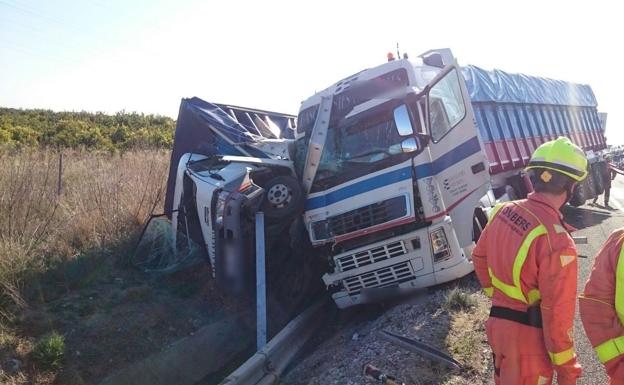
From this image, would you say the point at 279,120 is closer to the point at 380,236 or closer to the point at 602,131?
the point at 380,236

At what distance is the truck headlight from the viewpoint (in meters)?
4.88

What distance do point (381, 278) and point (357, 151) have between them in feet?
4.60

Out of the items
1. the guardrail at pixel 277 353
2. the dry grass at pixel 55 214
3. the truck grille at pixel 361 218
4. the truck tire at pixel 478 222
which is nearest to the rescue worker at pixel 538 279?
the guardrail at pixel 277 353

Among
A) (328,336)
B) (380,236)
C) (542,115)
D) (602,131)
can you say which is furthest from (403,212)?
(602,131)

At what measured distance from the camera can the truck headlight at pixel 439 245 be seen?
488 cm

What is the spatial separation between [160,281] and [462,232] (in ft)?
12.9

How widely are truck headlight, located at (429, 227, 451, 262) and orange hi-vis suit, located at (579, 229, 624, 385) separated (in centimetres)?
276

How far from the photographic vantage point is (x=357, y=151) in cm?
531

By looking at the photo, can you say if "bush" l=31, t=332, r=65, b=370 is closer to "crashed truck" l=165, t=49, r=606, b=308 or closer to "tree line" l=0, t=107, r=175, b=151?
"crashed truck" l=165, t=49, r=606, b=308

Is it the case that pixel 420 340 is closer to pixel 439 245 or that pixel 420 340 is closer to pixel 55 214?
pixel 439 245

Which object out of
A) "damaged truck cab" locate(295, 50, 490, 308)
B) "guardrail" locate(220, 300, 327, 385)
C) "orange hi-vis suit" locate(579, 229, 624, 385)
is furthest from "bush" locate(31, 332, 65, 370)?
"orange hi-vis suit" locate(579, 229, 624, 385)

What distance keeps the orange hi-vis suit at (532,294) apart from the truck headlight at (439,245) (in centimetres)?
240

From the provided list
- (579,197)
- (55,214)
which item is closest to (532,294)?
(55,214)

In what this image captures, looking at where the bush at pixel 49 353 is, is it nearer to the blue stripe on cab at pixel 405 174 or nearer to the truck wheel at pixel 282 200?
the truck wheel at pixel 282 200
